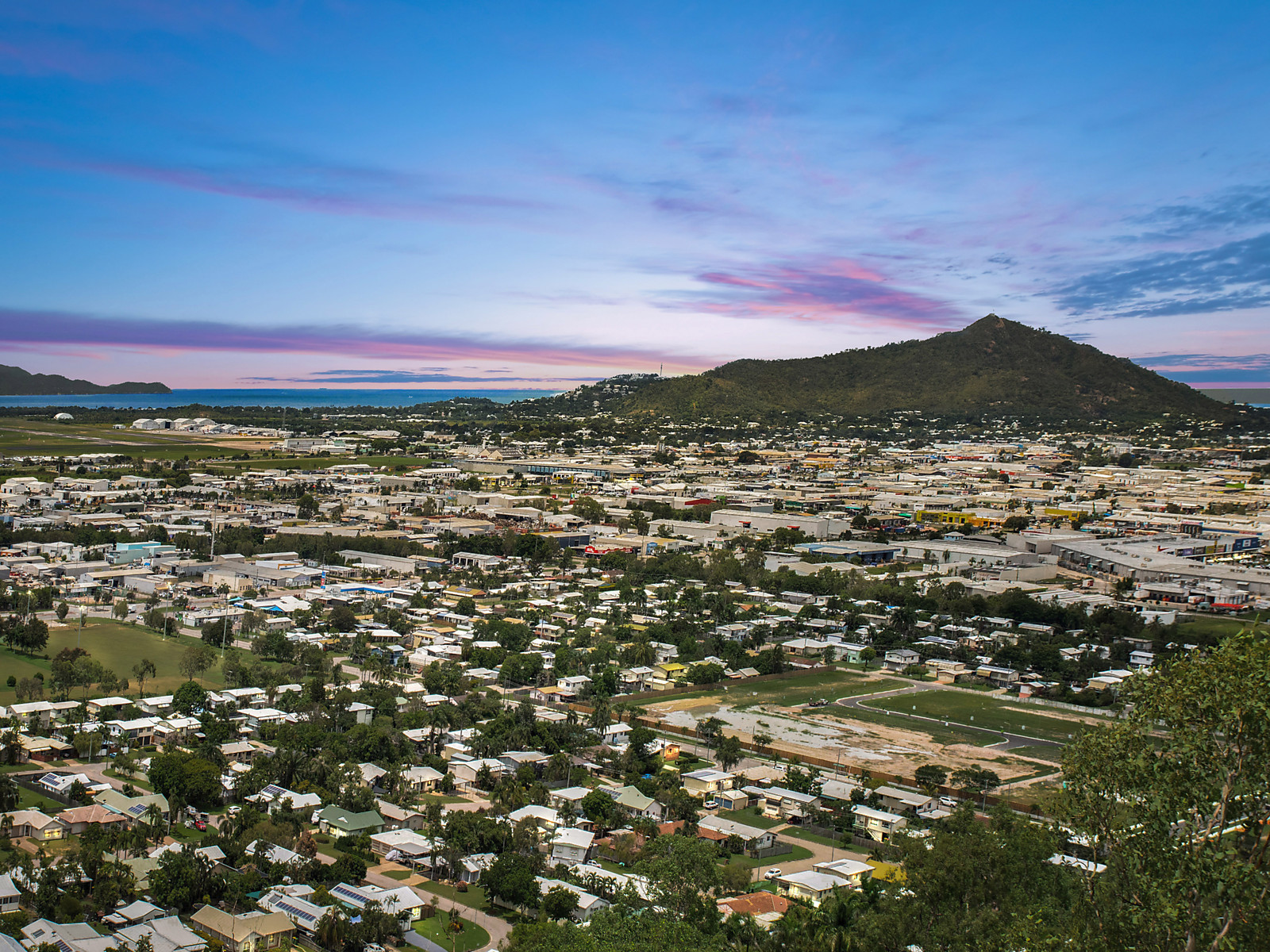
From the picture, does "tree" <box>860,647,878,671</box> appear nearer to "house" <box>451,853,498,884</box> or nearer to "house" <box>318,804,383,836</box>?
"house" <box>451,853,498,884</box>

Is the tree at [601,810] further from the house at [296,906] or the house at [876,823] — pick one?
the house at [296,906]

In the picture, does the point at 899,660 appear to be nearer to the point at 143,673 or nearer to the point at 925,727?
the point at 925,727

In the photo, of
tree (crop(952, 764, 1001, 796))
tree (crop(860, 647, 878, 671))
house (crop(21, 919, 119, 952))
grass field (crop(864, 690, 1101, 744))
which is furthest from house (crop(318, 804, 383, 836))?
tree (crop(860, 647, 878, 671))

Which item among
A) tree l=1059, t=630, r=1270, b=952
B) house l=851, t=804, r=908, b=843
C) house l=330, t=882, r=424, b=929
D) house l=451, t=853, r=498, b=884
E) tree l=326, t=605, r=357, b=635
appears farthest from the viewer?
tree l=326, t=605, r=357, b=635

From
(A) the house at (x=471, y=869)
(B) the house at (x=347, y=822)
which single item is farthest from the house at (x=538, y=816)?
(B) the house at (x=347, y=822)

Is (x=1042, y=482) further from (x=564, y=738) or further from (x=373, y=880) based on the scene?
(x=373, y=880)

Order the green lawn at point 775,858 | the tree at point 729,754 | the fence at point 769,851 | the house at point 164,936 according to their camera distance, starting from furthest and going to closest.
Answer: the tree at point 729,754, the fence at point 769,851, the green lawn at point 775,858, the house at point 164,936
